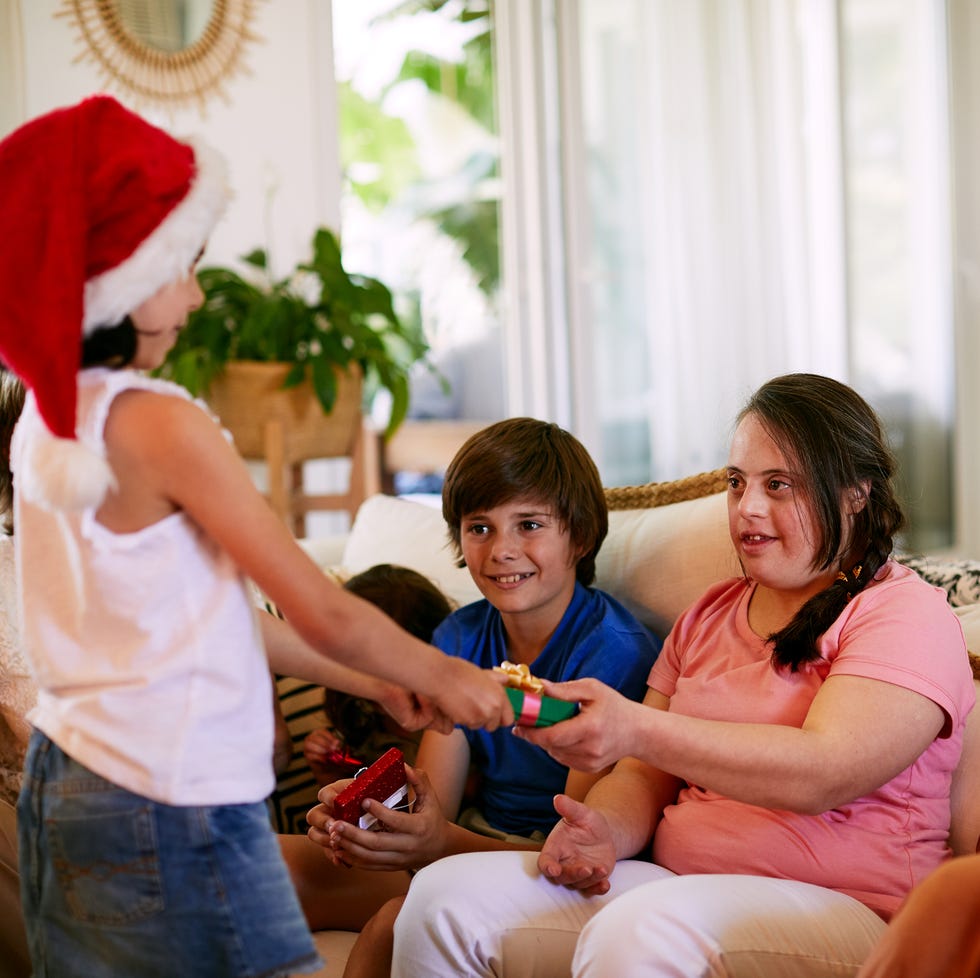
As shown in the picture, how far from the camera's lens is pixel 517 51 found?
4.20m

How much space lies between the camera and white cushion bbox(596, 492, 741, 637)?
1.71 metres

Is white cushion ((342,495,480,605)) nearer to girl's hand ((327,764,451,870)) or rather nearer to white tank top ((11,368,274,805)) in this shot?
girl's hand ((327,764,451,870))

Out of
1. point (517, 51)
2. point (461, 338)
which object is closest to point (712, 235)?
point (517, 51)

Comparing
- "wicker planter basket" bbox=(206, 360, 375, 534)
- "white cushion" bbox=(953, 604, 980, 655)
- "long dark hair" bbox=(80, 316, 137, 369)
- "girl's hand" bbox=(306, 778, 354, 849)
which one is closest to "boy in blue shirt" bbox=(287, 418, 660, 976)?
"girl's hand" bbox=(306, 778, 354, 849)

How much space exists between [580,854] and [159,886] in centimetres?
53

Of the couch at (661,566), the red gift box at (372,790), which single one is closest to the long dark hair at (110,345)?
the red gift box at (372,790)

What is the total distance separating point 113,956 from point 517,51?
374cm

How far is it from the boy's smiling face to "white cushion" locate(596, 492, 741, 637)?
156 millimetres

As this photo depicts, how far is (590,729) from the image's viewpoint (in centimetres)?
121

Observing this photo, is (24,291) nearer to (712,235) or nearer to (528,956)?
(528,956)

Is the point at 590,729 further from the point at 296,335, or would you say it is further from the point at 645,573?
the point at 296,335

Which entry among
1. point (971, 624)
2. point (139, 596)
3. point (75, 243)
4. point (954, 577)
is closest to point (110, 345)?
point (75, 243)

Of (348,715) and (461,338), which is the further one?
(461,338)

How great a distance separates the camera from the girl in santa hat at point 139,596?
3.14 ft
